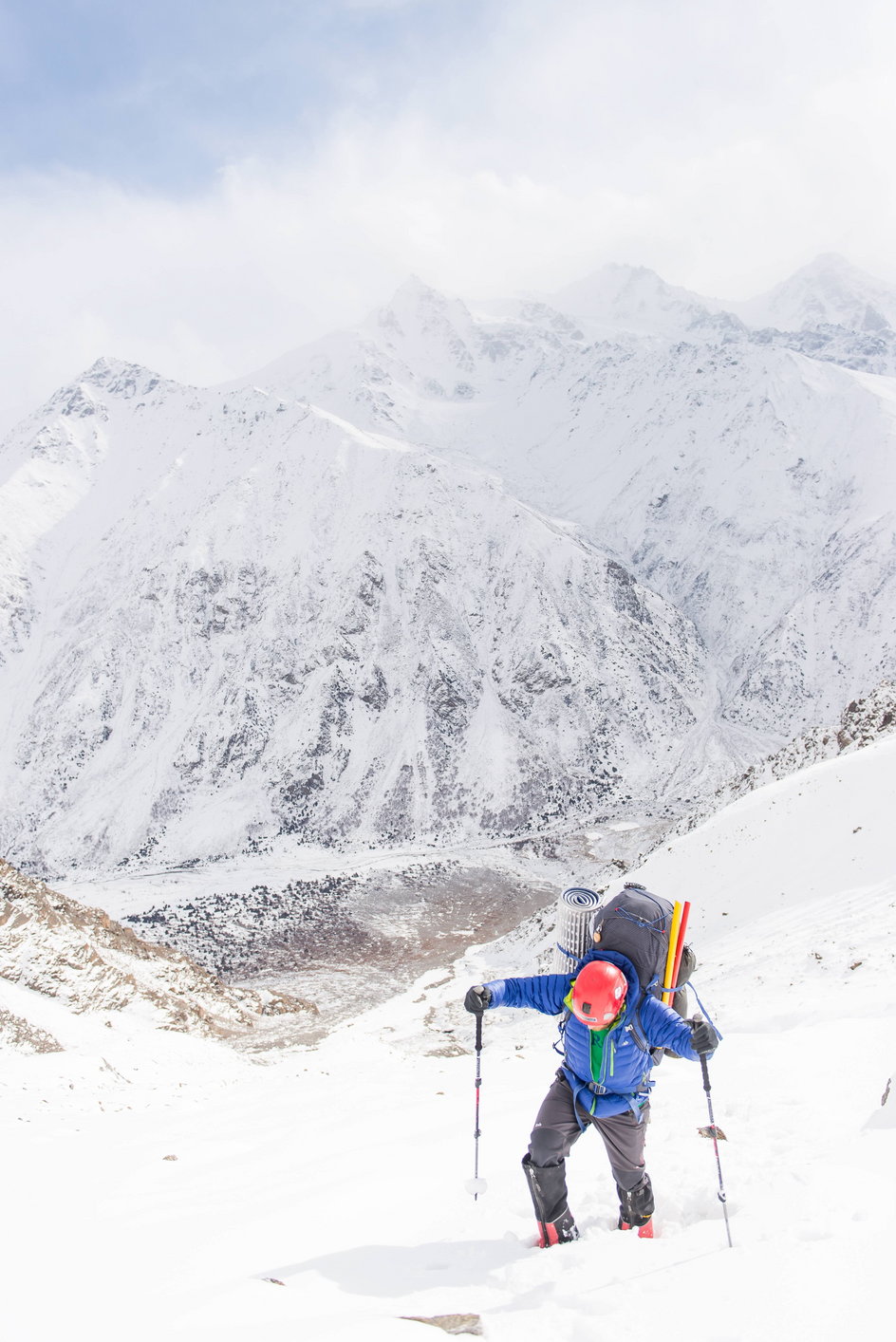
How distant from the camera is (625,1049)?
5.25 metres

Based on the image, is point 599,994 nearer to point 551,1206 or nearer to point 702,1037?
point 702,1037

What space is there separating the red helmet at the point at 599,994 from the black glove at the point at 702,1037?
1.67ft

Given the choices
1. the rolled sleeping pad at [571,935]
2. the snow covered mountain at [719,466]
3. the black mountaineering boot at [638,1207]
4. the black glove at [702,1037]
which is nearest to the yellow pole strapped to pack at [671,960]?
the black glove at [702,1037]

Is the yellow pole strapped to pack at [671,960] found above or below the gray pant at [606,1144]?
above

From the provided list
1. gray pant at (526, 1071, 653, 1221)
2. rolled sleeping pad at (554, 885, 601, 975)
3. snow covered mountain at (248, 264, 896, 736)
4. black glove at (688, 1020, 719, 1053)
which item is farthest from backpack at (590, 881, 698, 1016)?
snow covered mountain at (248, 264, 896, 736)

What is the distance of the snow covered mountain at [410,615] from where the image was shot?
7150cm

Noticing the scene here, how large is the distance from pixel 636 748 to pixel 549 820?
14442 mm

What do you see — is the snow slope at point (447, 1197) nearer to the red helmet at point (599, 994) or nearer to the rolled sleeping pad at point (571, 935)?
the red helmet at point (599, 994)

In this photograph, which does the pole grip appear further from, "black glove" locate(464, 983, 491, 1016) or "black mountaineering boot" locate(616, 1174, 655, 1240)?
"black glove" locate(464, 983, 491, 1016)

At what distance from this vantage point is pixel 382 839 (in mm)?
66062

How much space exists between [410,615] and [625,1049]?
80.9 metres

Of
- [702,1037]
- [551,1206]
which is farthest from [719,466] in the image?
[551,1206]

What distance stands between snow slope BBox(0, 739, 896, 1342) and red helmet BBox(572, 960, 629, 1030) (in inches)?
51.9

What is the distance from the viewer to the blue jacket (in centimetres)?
521
